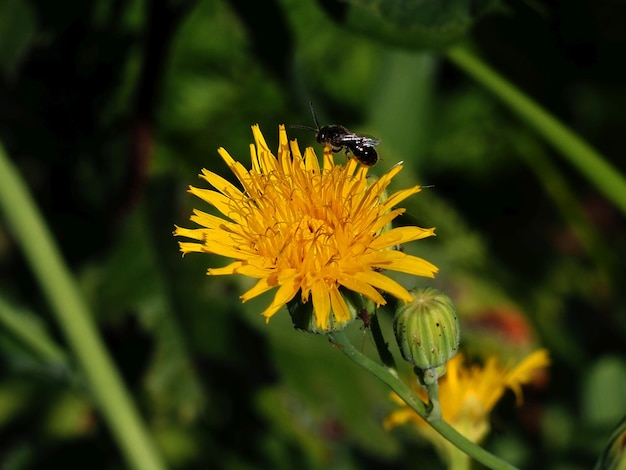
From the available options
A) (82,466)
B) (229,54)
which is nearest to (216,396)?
(82,466)

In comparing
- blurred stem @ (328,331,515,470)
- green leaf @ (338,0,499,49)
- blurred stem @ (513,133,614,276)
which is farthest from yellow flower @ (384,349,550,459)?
blurred stem @ (513,133,614,276)

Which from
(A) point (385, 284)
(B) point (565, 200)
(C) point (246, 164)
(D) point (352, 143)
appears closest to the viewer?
(A) point (385, 284)

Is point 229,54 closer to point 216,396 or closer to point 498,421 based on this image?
point 216,396

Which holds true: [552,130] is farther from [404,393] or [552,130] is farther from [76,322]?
[76,322]

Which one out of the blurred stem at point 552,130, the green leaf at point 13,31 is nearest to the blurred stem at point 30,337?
the green leaf at point 13,31

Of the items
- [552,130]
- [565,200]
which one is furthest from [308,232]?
[565,200]

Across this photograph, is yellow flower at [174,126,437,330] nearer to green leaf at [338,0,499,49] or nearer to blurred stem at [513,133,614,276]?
green leaf at [338,0,499,49]

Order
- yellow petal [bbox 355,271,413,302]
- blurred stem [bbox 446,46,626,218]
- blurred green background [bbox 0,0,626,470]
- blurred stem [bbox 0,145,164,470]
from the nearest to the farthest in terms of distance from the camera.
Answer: yellow petal [bbox 355,271,413,302], blurred stem [bbox 0,145,164,470], blurred stem [bbox 446,46,626,218], blurred green background [bbox 0,0,626,470]
